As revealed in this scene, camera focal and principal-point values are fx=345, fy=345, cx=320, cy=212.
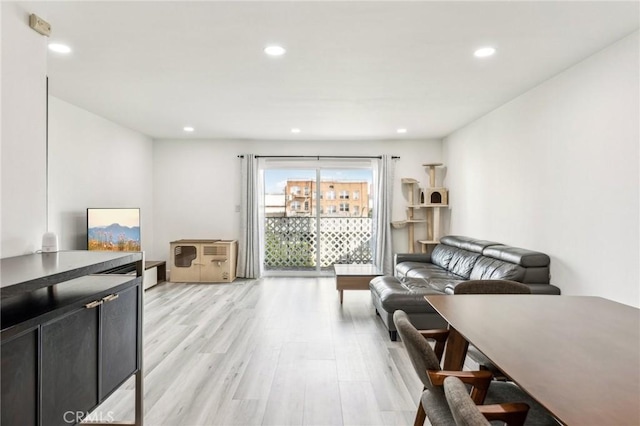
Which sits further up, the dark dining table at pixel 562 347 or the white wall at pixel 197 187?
the white wall at pixel 197 187

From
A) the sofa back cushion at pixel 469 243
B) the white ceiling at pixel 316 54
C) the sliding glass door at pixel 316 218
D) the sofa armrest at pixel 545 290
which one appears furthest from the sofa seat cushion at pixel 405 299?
the sliding glass door at pixel 316 218

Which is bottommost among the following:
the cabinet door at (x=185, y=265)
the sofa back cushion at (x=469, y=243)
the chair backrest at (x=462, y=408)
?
the cabinet door at (x=185, y=265)

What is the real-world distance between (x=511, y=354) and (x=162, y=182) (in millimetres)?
6350

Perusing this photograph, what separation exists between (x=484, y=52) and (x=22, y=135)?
318 cm

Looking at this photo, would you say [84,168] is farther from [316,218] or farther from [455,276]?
[455,276]

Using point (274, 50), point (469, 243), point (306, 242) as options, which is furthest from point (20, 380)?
point (306, 242)

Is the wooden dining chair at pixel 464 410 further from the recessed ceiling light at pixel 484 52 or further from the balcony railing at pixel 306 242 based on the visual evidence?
the balcony railing at pixel 306 242

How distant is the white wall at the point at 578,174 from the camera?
250 cm

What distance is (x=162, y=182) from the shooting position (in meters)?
6.35

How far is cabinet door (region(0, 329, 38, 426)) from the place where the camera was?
108 cm

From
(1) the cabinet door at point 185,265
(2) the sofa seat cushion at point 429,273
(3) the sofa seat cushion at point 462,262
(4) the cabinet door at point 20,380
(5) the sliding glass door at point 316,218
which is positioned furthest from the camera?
(5) the sliding glass door at point 316,218

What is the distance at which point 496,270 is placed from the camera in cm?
354

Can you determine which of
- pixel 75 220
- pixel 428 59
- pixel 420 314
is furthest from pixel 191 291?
pixel 428 59

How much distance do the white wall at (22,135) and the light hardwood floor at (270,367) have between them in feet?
3.79
